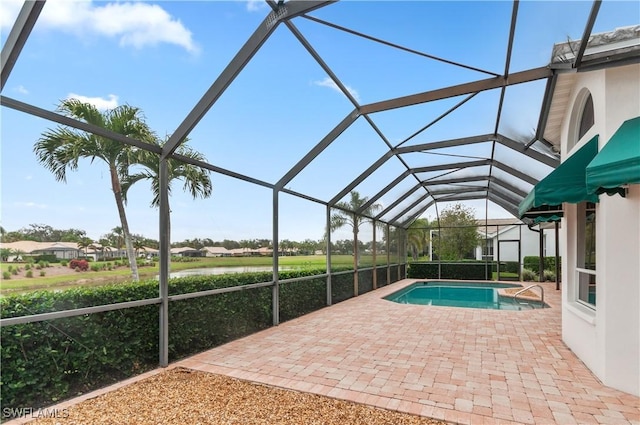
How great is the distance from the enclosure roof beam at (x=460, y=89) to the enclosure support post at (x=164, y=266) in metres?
3.99

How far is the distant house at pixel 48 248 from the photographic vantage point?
346 centimetres

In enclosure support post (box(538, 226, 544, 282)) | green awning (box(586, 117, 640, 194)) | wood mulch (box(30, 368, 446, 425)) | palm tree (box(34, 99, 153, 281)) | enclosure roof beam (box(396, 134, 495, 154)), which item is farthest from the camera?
enclosure support post (box(538, 226, 544, 282))

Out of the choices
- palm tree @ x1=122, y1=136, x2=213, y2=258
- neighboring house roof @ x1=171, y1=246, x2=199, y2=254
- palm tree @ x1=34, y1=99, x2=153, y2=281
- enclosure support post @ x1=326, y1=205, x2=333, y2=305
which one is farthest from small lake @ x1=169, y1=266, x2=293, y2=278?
enclosure support post @ x1=326, y1=205, x2=333, y2=305

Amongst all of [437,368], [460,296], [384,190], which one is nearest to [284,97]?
[437,368]

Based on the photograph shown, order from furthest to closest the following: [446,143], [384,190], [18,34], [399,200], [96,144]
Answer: [399,200] → [384,190] → [446,143] → [96,144] → [18,34]

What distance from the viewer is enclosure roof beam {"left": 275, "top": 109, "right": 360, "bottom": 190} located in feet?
23.1

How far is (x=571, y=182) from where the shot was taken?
4.55 metres

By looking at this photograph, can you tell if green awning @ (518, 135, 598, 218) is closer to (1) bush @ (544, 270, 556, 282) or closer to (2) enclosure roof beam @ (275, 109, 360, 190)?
(2) enclosure roof beam @ (275, 109, 360, 190)

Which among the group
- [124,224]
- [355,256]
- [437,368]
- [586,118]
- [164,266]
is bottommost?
[437,368]

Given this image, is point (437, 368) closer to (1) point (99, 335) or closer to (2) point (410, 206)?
(1) point (99, 335)

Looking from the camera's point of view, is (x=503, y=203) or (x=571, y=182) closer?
(x=571, y=182)

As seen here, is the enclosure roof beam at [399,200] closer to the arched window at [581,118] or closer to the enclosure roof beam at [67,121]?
the arched window at [581,118]

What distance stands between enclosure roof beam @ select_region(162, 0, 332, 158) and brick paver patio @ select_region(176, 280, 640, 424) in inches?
129

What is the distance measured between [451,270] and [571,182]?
51.6 ft
